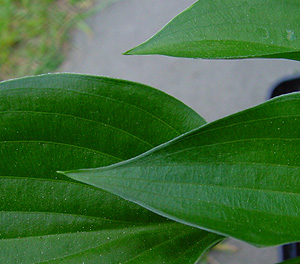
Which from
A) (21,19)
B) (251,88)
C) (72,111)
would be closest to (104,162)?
(72,111)

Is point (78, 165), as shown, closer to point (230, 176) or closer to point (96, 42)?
point (230, 176)

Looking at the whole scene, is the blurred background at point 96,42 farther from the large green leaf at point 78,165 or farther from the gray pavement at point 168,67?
the large green leaf at point 78,165

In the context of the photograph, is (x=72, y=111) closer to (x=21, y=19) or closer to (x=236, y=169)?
(x=236, y=169)

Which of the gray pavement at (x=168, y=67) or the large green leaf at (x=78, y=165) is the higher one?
the gray pavement at (x=168, y=67)

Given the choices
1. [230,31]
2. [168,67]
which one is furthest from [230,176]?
[168,67]

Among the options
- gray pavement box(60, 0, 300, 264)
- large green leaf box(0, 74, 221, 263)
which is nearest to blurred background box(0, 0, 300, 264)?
gray pavement box(60, 0, 300, 264)

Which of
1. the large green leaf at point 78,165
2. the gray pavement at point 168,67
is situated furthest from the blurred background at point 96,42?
the large green leaf at point 78,165
